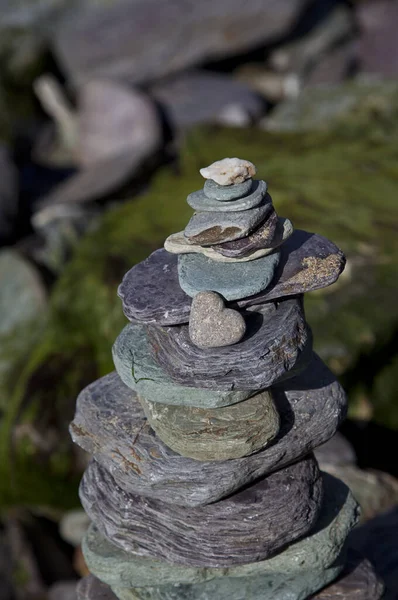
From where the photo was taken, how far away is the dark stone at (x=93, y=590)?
5.14 meters

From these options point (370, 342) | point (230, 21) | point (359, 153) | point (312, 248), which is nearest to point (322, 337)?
point (370, 342)

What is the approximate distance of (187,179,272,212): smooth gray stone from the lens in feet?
12.9

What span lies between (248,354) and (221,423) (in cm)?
44

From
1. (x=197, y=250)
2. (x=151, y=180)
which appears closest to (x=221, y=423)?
(x=197, y=250)

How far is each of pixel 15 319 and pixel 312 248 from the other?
23.0ft

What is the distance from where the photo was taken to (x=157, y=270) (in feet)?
14.2

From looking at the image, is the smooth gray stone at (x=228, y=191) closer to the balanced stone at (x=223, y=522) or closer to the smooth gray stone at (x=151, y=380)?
the smooth gray stone at (x=151, y=380)

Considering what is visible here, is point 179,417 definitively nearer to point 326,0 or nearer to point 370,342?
point 370,342

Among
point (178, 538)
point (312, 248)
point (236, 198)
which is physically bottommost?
point (178, 538)

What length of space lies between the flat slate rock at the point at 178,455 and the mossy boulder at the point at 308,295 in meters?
3.31

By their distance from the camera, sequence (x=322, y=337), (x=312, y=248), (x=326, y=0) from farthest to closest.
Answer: (x=326, y=0)
(x=322, y=337)
(x=312, y=248)

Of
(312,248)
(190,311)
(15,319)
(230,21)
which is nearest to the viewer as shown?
(190,311)

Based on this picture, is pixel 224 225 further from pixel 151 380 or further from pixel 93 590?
pixel 93 590

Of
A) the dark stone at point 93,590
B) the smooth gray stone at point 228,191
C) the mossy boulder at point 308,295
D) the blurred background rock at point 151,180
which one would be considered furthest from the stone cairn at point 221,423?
the mossy boulder at point 308,295
